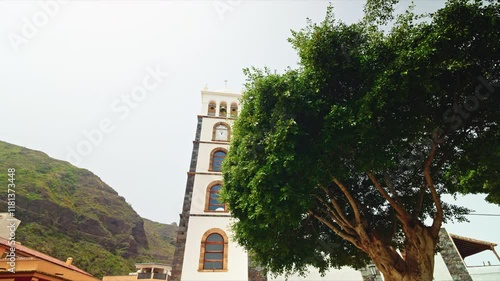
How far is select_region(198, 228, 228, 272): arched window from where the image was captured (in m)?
15.3

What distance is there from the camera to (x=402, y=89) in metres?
7.67

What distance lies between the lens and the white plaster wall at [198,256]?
14820mm

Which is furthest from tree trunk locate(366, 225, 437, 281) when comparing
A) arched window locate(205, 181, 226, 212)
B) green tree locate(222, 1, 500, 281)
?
arched window locate(205, 181, 226, 212)

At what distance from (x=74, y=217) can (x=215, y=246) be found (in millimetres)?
54988

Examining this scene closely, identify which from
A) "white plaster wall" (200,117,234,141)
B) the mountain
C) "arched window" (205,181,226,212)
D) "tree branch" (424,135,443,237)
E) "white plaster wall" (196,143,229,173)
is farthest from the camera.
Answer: the mountain

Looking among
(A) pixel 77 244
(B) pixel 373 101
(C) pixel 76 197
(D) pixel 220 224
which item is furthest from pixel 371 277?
(C) pixel 76 197

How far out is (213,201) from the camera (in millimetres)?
17891

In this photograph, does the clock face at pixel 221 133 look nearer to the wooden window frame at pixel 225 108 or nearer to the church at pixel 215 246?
the church at pixel 215 246

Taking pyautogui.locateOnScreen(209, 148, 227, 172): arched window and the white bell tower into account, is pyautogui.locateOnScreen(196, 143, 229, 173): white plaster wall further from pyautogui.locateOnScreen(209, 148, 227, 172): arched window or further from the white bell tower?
pyautogui.locateOnScreen(209, 148, 227, 172): arched window

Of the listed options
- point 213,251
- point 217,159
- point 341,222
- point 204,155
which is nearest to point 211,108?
point 204,155

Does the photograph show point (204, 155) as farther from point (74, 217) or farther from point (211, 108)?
point (74, 217)

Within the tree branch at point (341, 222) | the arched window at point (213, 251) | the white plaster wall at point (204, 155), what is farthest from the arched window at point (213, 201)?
the tree branch at point (341, 222)

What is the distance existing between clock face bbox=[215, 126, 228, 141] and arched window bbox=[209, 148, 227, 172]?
1.21 m

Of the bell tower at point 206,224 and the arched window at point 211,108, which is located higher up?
the arched window at point 211,108
